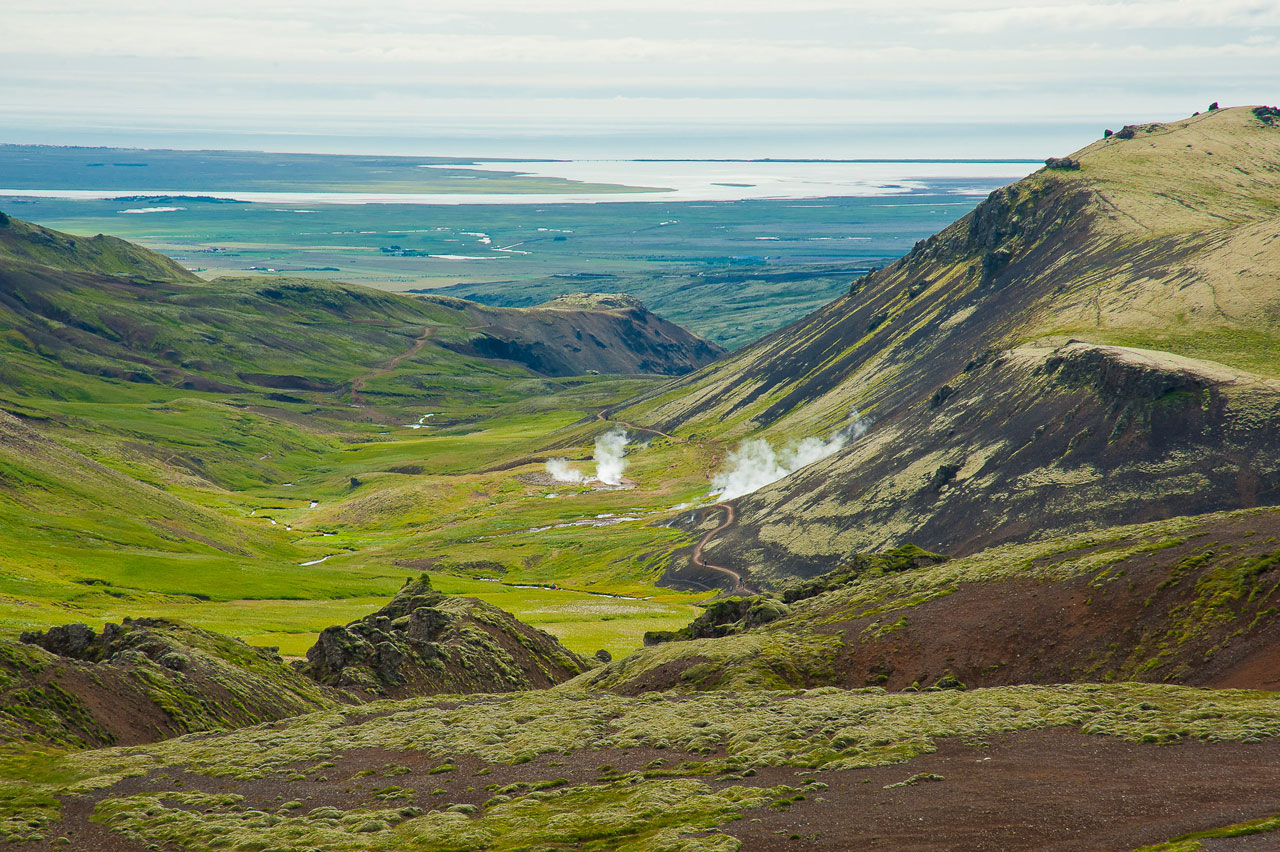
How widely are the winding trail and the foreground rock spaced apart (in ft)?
260

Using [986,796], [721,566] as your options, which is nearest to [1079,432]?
[721,566]

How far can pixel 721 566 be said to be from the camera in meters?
152

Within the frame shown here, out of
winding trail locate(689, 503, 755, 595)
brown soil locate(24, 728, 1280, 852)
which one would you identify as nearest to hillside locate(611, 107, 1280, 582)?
winding trail locate(689, 503, 755, 595)

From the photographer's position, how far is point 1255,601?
56.9 metres

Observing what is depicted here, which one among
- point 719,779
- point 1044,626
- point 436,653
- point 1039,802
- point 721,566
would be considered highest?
point 1039,802

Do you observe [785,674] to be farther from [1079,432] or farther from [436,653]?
[1079,432]

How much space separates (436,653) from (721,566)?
79.2 meters

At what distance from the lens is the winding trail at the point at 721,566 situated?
14198 cm

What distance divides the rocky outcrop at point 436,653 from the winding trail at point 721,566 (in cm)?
5452

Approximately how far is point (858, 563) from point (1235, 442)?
5756 cm

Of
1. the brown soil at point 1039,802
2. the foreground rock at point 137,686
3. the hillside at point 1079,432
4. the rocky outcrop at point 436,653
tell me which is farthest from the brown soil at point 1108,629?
the hillside at point 1079,432

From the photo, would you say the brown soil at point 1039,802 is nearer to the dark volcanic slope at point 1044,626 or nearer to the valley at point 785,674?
the valley at point 785,674

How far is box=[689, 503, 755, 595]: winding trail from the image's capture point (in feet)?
466

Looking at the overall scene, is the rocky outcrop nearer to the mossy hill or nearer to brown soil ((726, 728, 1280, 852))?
the mossy hill
